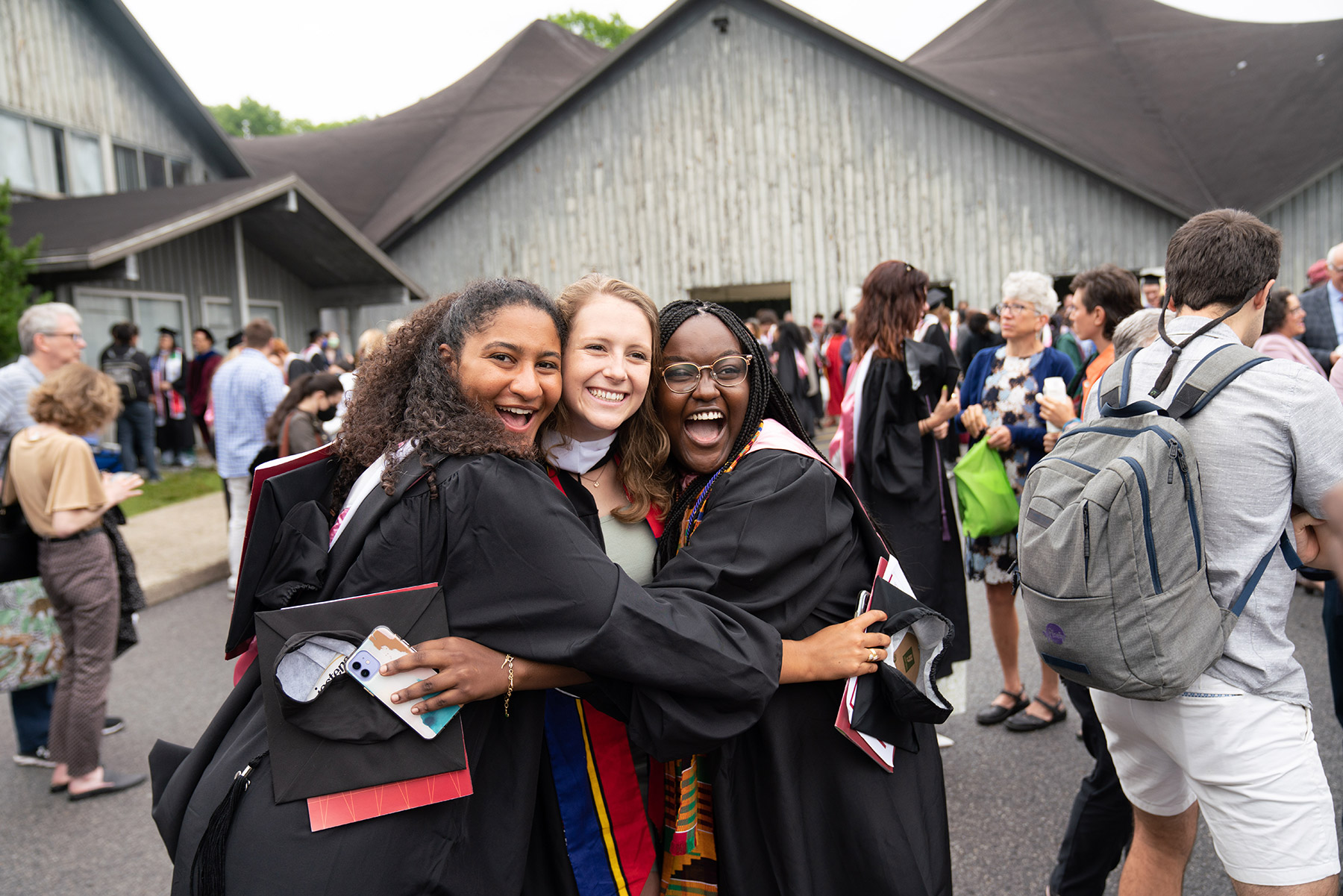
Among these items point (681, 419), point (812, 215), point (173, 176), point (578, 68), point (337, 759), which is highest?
point (578, 68)

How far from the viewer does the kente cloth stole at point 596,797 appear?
6.34 ft

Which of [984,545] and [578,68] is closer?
[984,545]

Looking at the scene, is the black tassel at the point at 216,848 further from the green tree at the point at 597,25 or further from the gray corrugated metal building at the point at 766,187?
the green tree at the point at 597,25

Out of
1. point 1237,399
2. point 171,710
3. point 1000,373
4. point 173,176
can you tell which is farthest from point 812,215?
point 1237,399

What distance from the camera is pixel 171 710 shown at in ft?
16.3

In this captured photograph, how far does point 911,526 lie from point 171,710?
4220 mm

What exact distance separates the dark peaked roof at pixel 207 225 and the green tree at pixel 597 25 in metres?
39.1

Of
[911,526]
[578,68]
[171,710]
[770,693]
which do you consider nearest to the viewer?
[770,693]

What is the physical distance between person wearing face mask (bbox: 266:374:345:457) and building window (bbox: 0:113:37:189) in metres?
10.9

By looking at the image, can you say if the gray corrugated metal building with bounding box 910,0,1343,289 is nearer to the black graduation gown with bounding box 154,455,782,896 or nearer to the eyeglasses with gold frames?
the eyeglasses with gold frames

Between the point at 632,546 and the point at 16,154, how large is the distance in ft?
52.8

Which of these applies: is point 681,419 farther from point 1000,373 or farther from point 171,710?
point 171,710

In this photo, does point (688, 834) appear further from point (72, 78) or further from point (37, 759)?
point (72, 78)

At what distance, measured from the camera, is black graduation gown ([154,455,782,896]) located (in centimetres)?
156
